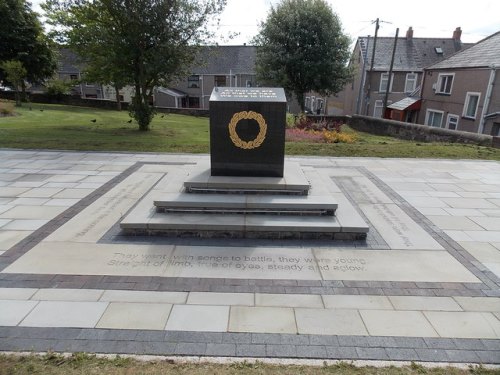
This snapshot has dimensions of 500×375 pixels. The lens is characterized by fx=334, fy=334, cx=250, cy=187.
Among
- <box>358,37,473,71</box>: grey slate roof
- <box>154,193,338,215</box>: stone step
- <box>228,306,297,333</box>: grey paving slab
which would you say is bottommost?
<box>228,306,297,333</box>: grey paving slab

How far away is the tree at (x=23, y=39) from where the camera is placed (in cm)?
3241

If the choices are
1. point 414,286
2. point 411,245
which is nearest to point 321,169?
point 411,245

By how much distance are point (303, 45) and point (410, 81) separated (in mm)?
16257

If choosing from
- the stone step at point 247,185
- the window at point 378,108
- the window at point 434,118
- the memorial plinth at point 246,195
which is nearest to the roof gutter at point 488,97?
the window at point 434,118

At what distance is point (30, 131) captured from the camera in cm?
1706

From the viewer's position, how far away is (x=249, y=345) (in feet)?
12.1

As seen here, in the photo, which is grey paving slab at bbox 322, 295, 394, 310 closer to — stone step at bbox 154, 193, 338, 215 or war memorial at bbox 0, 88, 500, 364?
war memorial at bbox 0, 88, 500, 364

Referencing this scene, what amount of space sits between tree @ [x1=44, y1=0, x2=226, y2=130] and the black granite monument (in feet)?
33.2

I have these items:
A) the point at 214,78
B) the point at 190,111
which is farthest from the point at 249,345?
the point at 214,78

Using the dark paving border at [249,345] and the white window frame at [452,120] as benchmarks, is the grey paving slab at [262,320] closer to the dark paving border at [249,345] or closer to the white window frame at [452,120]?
the dark paving border at [249,345]

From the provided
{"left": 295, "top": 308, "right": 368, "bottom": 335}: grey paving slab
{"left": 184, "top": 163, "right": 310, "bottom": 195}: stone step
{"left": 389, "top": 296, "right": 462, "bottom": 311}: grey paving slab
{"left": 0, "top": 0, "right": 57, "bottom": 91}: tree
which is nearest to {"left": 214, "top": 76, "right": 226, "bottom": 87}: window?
{"left": 0, "top": 0, "right": 57, "bottom": 91}: tree

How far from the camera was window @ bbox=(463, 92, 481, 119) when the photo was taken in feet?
72.5

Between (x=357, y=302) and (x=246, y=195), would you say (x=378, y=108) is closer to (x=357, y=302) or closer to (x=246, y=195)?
(x=246, y=195)

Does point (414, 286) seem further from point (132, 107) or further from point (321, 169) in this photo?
point (132, 107)
